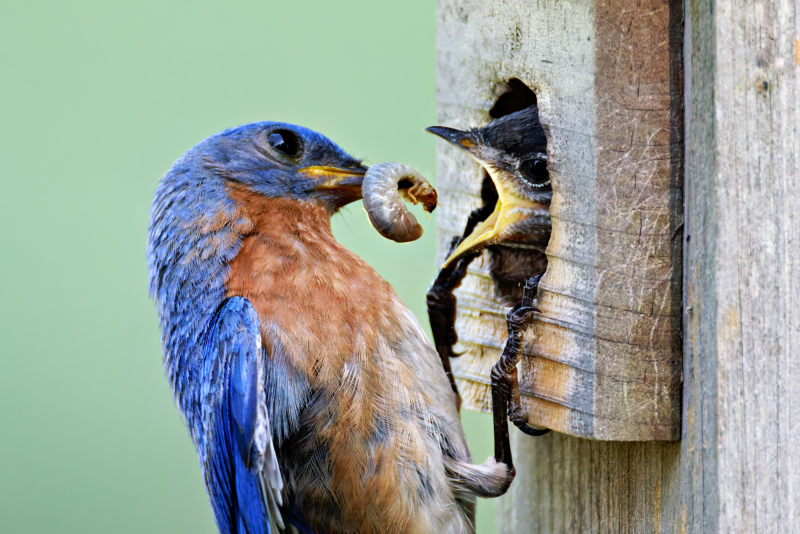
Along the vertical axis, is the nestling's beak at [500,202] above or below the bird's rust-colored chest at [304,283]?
above

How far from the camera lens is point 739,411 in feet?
5.95

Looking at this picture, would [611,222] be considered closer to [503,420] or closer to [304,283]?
[503,420]

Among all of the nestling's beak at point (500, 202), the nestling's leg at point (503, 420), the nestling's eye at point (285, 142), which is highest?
the nestling's eye at point (285, 142)

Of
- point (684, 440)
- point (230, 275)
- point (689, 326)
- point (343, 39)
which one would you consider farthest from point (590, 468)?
point (343, 39)

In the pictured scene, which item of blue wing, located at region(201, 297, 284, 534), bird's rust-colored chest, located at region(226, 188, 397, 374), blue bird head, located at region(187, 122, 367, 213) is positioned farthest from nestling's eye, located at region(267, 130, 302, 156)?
blue wing, located at region(201, 297, 284, 534)

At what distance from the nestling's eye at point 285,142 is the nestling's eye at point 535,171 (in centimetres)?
74

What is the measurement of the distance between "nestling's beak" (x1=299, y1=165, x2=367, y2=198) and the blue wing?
532mm

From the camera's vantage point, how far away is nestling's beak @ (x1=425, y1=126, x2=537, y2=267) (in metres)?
2.51

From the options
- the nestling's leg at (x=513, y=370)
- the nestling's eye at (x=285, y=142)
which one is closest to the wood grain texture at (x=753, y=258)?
the nestling's leg at (x=513, y=370)

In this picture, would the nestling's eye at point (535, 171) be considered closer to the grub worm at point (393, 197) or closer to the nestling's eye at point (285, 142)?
the grub worm at point (393, 197)

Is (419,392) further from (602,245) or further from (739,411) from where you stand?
(739,411)

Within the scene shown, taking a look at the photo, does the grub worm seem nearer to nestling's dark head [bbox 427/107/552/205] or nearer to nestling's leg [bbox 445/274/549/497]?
nestling's dark head [bbox 427/107/552/205]

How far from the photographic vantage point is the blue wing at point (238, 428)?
7.14 feet

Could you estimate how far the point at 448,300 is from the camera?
2.87 metres
